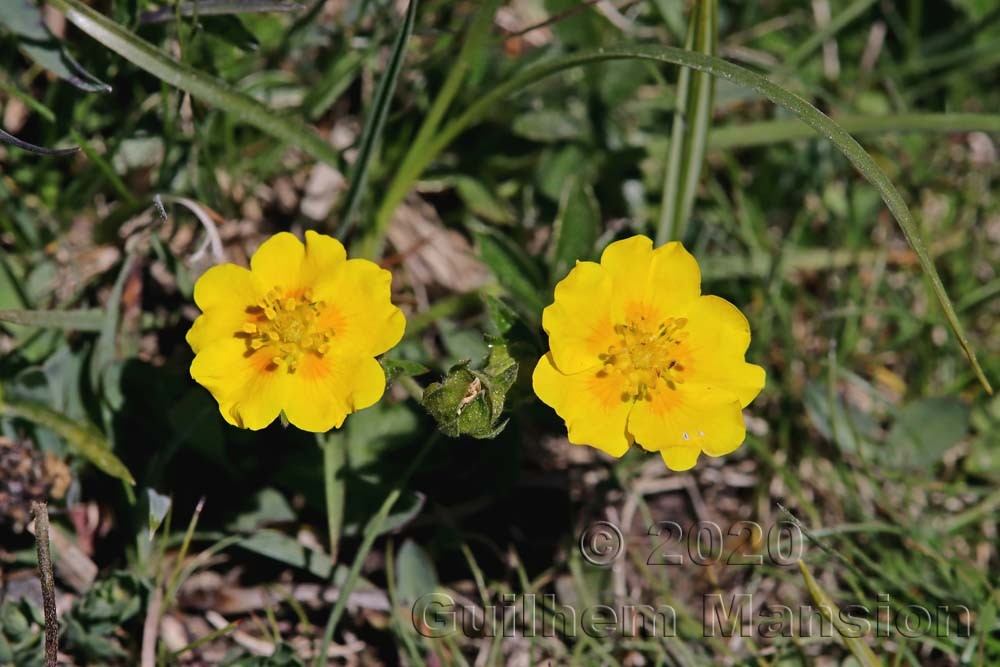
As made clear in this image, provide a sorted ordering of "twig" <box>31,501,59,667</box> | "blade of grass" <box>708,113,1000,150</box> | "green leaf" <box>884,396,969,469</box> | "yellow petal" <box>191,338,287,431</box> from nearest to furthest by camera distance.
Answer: "twig" <box>31,501,59,667</box>
"yellow petal" <box>191,338,287,431</box>
"blade of grass" <box>708,113,1000,150</box>
"green leaf" <box>884,396,969,469</box>

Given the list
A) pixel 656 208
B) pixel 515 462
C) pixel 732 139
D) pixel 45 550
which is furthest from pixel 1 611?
pixel 732 139

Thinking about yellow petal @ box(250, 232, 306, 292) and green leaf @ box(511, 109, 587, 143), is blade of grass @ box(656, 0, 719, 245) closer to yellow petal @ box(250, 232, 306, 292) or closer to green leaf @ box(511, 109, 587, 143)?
green leaf @ box(511, 109, 587, 143)

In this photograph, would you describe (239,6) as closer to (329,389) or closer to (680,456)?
(329,389)

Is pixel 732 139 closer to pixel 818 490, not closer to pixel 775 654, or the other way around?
pixel 818 490

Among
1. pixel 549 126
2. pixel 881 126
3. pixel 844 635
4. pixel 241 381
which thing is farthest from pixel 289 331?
pixel 881 126

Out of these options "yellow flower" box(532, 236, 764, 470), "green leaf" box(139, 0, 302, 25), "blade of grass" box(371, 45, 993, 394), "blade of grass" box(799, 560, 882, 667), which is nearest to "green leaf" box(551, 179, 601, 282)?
"blade of grass" box(371, 45, 993, 394)

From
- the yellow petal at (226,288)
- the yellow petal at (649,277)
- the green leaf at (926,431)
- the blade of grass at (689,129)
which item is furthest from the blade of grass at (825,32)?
the yellow petal at (226,288)

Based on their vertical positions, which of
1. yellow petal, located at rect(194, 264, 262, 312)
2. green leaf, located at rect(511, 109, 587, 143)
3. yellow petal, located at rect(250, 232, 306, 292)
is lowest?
yellow petal, located at rect(194, 264, 262, 312)
